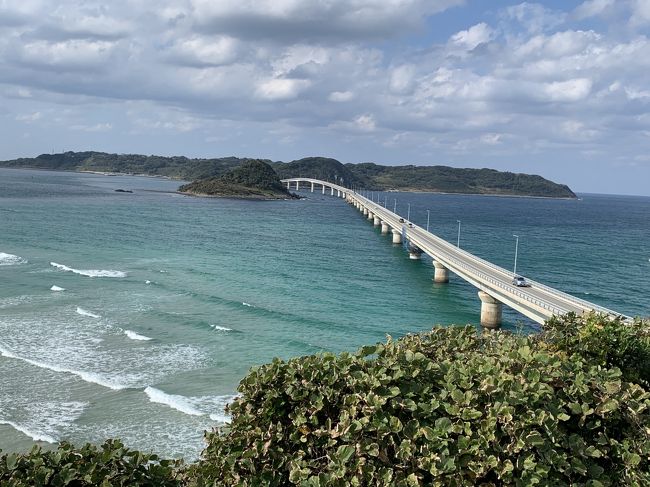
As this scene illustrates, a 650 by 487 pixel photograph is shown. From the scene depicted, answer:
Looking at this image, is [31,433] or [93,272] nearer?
[31,433]

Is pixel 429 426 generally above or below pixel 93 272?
above

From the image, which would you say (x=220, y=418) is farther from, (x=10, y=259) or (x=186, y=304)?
(x=10, y=259)

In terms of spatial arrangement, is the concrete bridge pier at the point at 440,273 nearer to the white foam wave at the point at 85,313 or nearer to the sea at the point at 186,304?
the sea at the point at 186,304

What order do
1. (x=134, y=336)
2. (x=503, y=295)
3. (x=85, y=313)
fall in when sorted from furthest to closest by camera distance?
1. (x=503, y=295)
2. (x=85, y=313)
3. (x=134, y=336)

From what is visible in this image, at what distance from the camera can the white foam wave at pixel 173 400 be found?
85.3 ft

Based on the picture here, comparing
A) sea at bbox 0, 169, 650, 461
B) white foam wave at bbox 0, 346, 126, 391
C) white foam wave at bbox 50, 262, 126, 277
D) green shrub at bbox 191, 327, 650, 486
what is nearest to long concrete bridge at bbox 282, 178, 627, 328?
sea at bbox 0, 169, 650, 461

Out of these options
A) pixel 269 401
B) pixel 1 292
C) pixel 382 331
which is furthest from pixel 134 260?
pixel 269 401

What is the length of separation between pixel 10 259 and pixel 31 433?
41266 mm

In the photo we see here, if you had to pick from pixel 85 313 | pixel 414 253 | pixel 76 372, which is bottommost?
pixel 76 372

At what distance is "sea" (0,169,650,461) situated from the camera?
1029 inches

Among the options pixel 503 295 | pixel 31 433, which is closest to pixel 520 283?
pixel 503 295

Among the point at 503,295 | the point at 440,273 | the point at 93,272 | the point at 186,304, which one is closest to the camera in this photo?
the point at 503,295

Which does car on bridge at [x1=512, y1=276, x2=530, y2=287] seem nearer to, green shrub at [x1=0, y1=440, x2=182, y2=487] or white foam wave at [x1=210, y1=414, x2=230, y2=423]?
white foam wave at [x1=210, y1=414, x2=230, y2=423]

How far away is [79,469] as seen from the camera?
8445 millimetres
